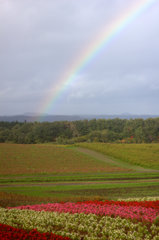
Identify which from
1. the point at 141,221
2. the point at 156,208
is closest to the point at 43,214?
the point at 141,221

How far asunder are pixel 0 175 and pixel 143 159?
939 inches

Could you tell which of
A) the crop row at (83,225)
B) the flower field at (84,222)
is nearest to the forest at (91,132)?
the flower field at (84,222)

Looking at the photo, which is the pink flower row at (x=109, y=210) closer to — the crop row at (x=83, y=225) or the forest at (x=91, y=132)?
the crop row at (x=83, y=225)

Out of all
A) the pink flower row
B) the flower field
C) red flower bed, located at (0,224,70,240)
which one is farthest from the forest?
red flower bed, located at (0,224,70,240)

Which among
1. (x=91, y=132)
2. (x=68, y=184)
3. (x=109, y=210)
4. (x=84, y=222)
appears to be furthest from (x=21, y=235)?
(x=91, y=132)

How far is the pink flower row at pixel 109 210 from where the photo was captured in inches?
424

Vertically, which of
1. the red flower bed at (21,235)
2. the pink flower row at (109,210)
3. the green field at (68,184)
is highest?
the red flower bed at (21,235)

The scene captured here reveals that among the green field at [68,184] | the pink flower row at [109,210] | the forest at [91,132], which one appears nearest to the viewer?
the pink flower row at [109,210]

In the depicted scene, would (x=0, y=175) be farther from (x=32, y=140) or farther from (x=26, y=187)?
(x=32, y=140)

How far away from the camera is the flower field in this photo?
873cm

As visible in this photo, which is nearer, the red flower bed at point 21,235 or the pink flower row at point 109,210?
the red flower bed at point 21,235

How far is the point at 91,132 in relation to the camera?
96.9m

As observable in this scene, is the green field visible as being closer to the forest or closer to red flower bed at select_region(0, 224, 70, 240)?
red flower bed at select_region(0, 224, 70, 240)

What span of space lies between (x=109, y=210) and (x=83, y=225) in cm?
205
